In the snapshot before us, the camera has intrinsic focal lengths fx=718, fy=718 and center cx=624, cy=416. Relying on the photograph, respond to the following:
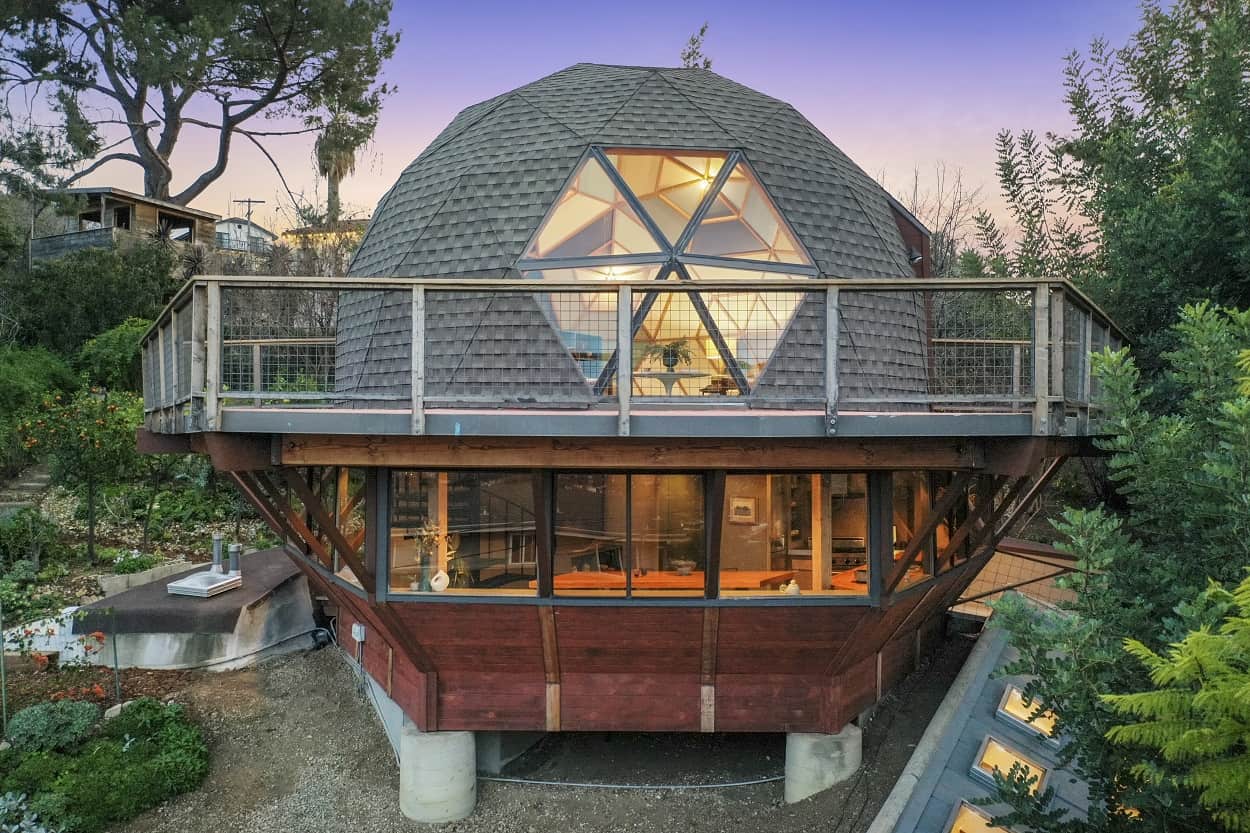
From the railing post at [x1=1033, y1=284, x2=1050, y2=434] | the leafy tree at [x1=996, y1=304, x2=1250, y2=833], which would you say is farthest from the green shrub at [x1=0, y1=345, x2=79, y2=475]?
the leafy tree at [x1=996, y1=304, x2=1250, y2=833]

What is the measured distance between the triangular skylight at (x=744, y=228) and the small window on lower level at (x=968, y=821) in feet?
18.0

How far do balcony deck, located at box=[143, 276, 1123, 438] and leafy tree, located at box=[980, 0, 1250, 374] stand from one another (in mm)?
1870

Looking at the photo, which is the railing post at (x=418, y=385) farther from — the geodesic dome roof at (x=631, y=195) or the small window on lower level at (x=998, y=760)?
the small window on lower level at (x=998, y=760)

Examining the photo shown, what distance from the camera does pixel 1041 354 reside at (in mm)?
5086

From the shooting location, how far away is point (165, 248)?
2614 centimetres

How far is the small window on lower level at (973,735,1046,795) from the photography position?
6840mm

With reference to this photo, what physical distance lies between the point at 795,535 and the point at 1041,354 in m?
2.64

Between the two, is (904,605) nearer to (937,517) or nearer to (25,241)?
(937,517)

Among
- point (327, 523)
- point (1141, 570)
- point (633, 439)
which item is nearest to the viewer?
point (1141, 570)

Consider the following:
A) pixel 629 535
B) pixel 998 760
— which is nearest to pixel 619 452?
pixel 629 535

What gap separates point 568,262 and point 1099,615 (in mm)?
5542

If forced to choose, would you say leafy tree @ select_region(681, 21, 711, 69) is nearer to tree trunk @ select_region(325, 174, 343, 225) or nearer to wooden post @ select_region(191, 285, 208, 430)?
tree trunk @ select_region(325, 174, 343, 225)

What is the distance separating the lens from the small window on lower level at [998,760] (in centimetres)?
684

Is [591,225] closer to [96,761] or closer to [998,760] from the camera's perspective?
[998,760]
